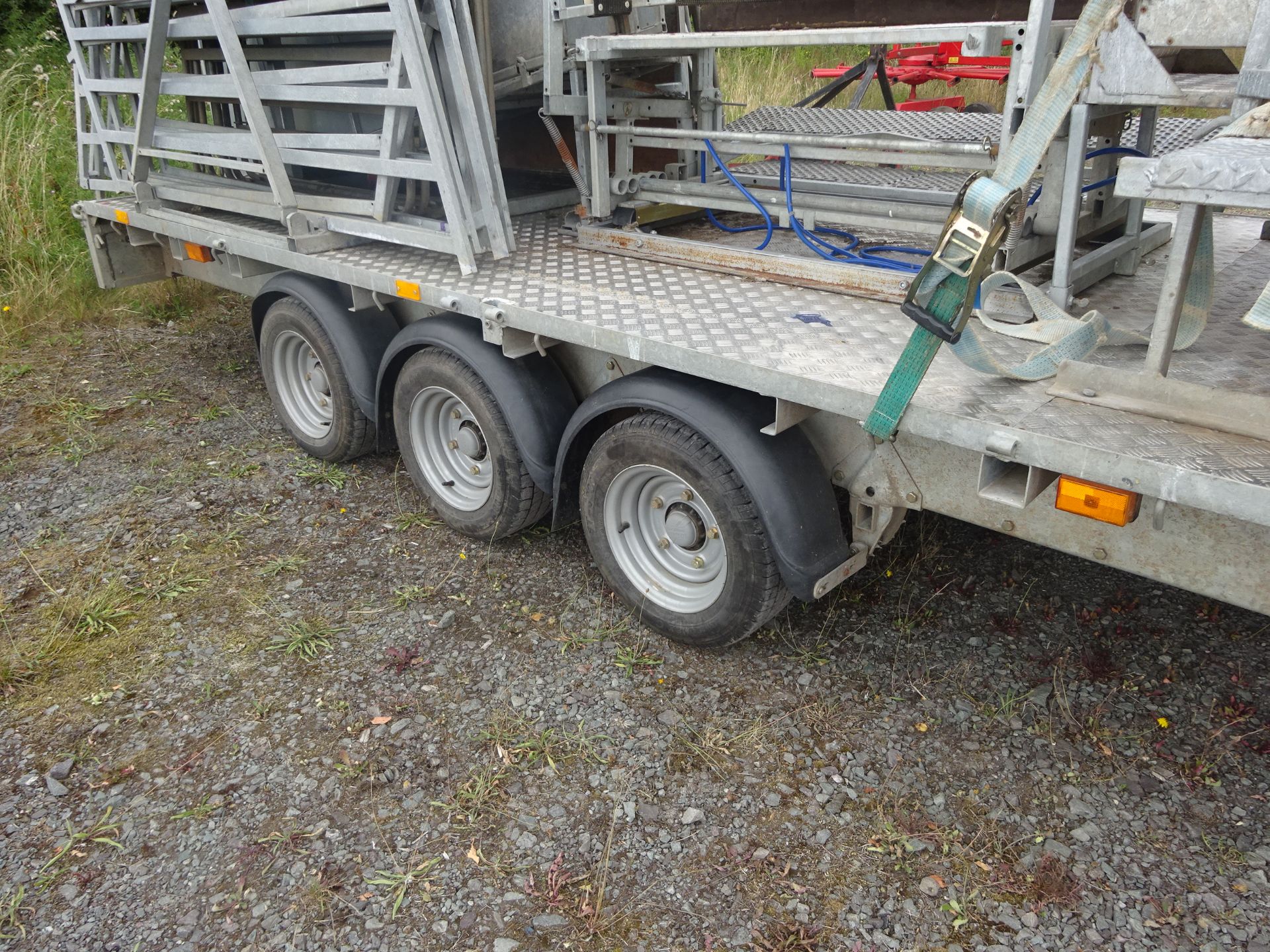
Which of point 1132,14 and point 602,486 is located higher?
point 1132,14

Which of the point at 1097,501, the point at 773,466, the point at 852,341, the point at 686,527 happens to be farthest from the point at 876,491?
the point at 1097,501

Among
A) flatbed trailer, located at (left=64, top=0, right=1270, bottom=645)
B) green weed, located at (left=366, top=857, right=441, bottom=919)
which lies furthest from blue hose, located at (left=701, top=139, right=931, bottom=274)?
green weed, located at (left=366, top=857, right=441, bottom=919)

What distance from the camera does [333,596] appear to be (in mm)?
3615

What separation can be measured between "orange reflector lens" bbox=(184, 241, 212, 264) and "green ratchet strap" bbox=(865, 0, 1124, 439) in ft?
12.6

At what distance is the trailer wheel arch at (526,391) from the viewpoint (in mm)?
3418

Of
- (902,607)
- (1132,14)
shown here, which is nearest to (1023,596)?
(902,607)

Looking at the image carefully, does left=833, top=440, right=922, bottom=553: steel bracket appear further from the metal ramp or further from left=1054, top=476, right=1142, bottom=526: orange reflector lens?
the metal ramp

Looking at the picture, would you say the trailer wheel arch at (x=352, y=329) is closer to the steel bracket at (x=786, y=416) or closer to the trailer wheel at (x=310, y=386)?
the trailer wheel at (x=310, y=386)

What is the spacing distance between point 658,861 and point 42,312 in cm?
610

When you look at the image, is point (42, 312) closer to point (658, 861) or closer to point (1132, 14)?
point (658, 861)

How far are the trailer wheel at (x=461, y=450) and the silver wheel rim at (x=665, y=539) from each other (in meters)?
0.45

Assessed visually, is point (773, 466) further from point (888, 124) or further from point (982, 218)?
point (888, 124)

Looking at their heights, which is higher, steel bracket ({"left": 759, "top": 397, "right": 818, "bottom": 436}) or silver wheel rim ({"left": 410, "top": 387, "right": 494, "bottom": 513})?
steel bracket ({"left": 759, "top": 397, "right": 818, "bottom": 436})

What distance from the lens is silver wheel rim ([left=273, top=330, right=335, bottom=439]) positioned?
452 centimetres
